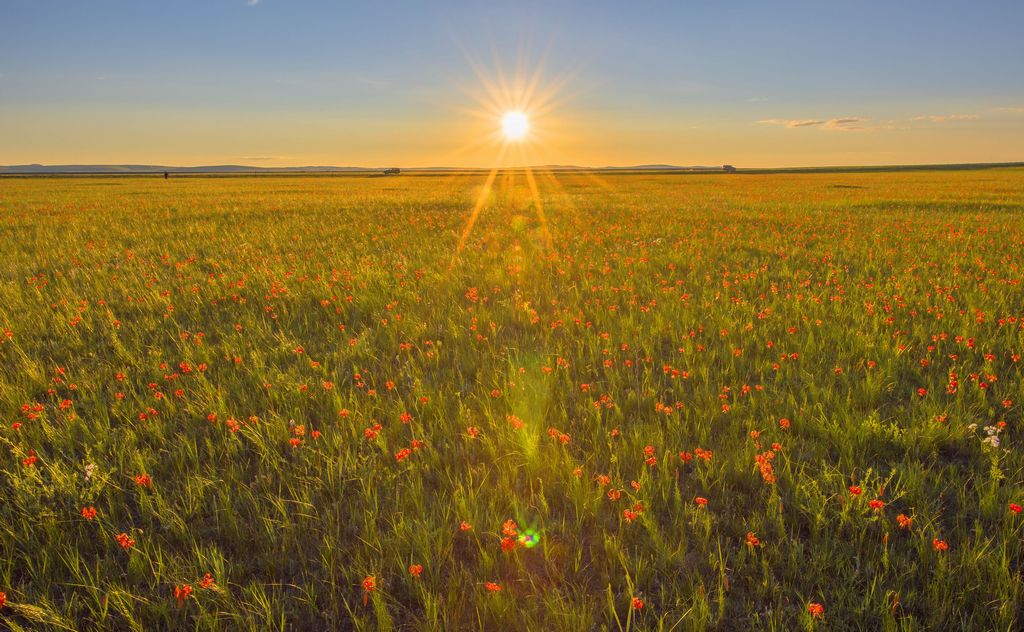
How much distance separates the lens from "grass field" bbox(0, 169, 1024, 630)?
2.03 meters

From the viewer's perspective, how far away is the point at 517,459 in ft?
9.61

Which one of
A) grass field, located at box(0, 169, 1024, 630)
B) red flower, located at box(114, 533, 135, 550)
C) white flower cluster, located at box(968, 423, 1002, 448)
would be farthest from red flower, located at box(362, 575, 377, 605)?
white flower cluster, located at box(968, 423, 1002, 448)

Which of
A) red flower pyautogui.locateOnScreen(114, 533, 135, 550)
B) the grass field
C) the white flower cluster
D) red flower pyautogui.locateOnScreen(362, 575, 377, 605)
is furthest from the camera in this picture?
the white flower cluster

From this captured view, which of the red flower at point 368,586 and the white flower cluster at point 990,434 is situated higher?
the white flower cluster at point 990,434

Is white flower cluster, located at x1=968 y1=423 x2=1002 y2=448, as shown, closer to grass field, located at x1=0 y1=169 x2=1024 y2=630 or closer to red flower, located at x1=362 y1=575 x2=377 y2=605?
grass field, located at x1=0 y1=169 x2=1024 y2=630

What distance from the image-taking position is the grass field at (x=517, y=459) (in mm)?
2027

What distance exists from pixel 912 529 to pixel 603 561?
1.50 m

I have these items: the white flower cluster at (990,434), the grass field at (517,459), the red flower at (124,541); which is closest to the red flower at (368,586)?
the grass field at (517,459)

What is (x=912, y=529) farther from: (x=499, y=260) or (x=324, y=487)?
(x=499, y=260)

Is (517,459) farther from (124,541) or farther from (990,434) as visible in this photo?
(990,434)

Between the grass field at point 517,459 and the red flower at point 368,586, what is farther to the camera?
the grass field at point 517,459

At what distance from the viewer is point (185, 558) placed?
2.26 metres

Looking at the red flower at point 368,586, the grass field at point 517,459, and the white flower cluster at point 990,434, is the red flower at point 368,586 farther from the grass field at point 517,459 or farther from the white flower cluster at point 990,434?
the white flower cluster at point 990,434

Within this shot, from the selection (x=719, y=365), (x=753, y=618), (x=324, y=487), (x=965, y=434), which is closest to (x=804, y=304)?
(x=719, y=365)
